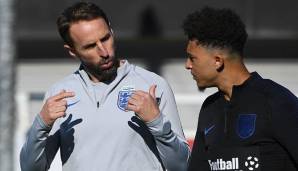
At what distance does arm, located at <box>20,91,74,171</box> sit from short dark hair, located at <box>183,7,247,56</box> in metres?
0.53

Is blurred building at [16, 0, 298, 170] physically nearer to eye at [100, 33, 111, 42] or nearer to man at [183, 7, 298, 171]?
eye at [100, 33, 111, 42]

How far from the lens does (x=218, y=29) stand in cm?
292

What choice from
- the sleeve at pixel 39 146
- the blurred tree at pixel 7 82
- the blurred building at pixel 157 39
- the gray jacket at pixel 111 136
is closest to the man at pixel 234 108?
the gray jacket at pixel 111 136

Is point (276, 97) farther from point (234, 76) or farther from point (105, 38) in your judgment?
point (105, 38)

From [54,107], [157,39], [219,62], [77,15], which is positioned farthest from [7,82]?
[157,39]

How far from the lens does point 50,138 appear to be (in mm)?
3287

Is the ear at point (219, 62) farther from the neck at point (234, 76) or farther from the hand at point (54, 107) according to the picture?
the hand at point (54, 107)

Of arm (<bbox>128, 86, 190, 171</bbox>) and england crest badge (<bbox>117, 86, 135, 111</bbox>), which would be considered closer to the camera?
arm (<bbox>128, 86, 190, 171</bbox>)

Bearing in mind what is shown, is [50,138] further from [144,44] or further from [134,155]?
[144,44]

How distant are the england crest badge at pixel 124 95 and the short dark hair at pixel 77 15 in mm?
254

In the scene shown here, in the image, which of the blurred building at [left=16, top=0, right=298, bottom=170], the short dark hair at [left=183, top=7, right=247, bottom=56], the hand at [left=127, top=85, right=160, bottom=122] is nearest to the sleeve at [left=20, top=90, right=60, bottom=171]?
the hand at [left=127, top=85, right=160, bottom=122]

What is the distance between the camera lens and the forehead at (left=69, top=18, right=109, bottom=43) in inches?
127

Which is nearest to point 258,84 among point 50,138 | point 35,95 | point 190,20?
point 190,20

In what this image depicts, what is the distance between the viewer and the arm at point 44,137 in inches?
123
